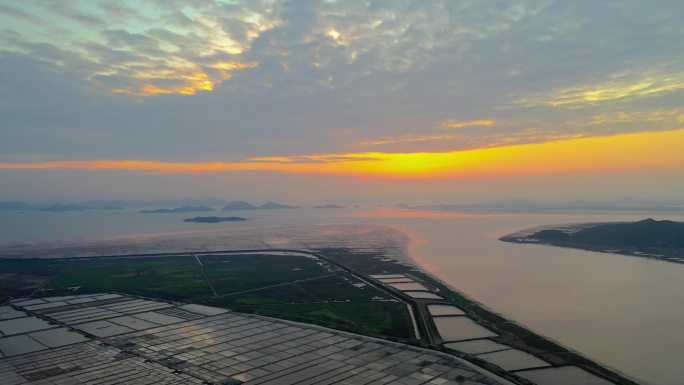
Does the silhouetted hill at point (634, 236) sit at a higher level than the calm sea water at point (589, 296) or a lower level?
higher

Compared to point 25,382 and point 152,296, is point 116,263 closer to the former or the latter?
point 152,296

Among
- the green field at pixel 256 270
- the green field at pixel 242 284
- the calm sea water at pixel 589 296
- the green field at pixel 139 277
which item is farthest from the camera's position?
the green field at pixel 256 270

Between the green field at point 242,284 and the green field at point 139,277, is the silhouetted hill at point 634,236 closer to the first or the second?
the green field at point 242,284

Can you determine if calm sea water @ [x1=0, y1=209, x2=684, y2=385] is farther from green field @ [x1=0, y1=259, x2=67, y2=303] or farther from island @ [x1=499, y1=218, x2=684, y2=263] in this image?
green field @ [x1=0, y1=259, x2=67, y2=303]

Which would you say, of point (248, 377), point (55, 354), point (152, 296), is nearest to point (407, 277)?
point (152, 296)

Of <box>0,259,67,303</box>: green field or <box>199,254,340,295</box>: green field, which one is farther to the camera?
<box>199,254,340,295</box>: green field

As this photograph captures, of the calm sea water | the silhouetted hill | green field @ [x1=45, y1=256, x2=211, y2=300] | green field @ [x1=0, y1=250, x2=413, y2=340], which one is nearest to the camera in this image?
the calm sea water

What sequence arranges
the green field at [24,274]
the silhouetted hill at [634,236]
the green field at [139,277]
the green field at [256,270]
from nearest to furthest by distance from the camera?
the green field at [24,274] < the green field at [139,277] < the green field at [256,270] < the silhouetted hill at [634,236]

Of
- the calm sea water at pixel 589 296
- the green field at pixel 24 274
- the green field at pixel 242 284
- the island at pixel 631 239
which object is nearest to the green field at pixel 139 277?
the green field at pixel 242 284

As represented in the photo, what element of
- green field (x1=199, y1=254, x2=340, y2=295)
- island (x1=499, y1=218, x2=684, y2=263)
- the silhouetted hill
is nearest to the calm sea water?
island (x1=499, y1=218, x2=684, y2=263)

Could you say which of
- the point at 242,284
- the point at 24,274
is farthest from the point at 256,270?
the point at 24,274
